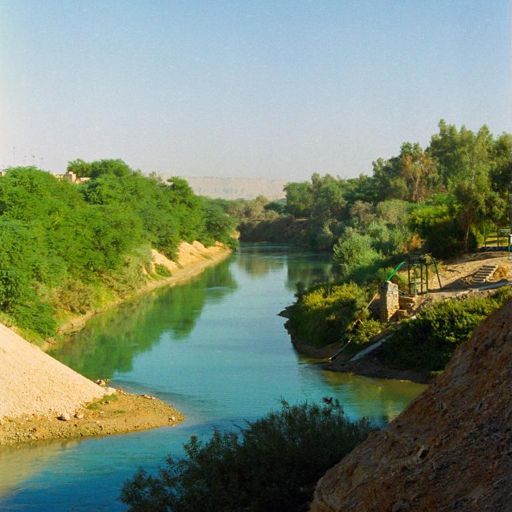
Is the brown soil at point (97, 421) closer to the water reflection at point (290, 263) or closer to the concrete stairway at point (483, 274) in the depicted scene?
the concrete stairway at point (483, 274)

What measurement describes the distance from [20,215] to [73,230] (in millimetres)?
4541

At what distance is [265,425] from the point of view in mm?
14289

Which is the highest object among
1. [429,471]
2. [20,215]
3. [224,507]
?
[20,215]

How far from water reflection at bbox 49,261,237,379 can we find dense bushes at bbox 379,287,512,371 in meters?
9.61

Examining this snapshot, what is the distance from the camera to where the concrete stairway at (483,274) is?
111 feet

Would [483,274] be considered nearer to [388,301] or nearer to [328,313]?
[388,301]

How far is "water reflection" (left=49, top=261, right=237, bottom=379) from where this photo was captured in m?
31.5

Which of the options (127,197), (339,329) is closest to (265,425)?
(339,329)

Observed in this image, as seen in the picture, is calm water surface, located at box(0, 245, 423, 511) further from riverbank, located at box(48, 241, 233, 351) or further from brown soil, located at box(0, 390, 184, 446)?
riverbank, located at box(48, 241, 233, 351)

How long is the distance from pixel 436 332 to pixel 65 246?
20274mm

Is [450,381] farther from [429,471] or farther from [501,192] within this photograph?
[501,192]

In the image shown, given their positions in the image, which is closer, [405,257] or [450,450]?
[450,450]

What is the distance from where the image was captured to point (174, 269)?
6594 cm

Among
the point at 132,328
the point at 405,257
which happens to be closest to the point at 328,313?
the point at 405,257
